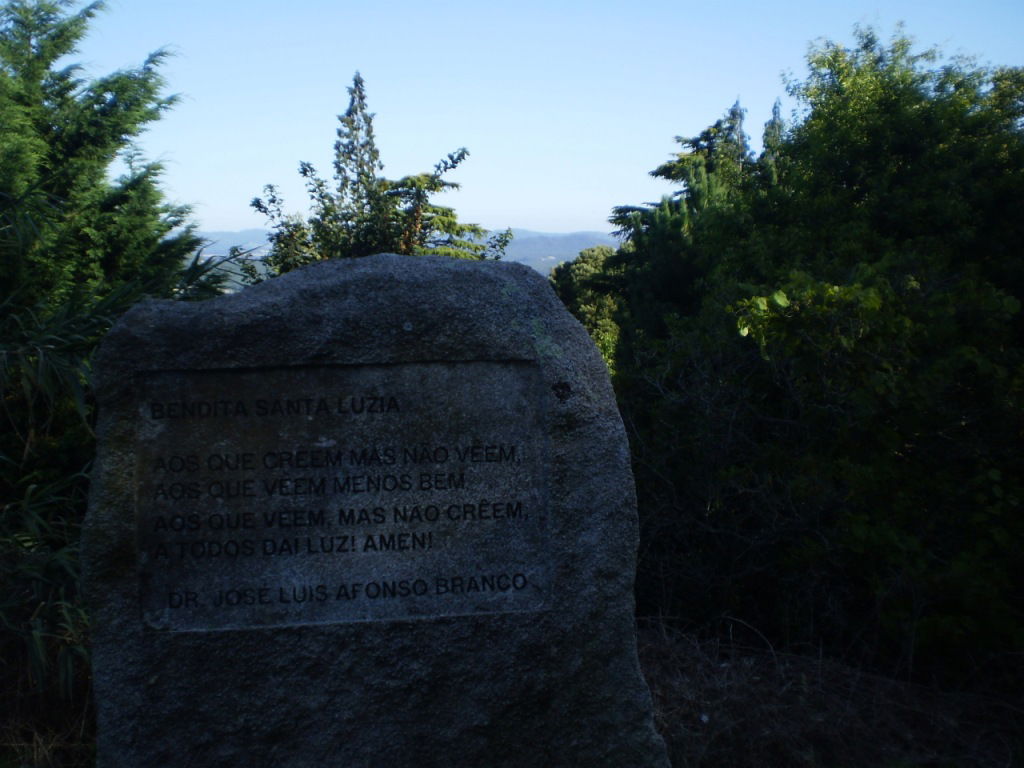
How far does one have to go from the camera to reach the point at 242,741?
2.95 meters

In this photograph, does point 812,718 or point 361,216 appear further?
point 361,216

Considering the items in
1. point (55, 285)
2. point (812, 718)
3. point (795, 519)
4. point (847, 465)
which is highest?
point (55, 285)

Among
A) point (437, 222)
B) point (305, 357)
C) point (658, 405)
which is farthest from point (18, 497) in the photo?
point (437, 222)

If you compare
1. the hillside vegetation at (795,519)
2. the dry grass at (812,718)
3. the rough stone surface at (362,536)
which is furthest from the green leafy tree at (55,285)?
the dry grass at (812,718)

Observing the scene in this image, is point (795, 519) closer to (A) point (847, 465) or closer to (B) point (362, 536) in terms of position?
(A) point (847, 465)

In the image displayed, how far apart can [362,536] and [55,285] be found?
6870 millimetres

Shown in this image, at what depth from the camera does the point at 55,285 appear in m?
8.55

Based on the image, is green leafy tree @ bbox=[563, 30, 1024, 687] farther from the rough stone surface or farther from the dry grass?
the rough stone surface

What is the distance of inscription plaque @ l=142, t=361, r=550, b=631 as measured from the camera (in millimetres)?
3008

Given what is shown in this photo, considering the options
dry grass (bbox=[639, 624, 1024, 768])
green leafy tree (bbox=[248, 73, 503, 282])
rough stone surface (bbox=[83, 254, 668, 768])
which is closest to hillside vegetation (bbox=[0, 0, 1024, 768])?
dry grass (bbox=[639, 624, 1024, 768])

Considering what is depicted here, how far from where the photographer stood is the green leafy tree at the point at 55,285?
157 inches

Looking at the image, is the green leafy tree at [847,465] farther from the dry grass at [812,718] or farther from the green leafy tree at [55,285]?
the green leafy tree at [55,285]

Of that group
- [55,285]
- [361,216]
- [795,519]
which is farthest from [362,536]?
[361,216]

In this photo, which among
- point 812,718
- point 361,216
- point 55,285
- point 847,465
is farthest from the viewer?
point 361,216
